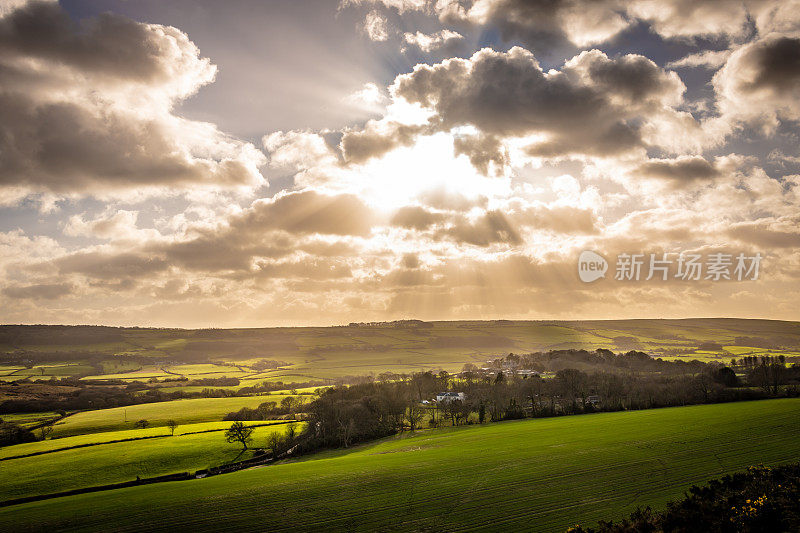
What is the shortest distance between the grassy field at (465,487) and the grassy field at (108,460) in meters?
12.2

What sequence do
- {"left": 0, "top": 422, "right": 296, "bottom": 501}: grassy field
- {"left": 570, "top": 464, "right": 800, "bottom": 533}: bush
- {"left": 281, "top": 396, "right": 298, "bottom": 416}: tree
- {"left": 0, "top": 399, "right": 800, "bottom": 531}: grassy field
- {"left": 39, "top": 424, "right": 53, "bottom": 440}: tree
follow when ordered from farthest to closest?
{"left": 281, "top": 396, "right": 298, "bottom": 416}: tree, {"left": 39, "top": 424, "right": 53, "bottom": 440}: tree, {"left": 0, "top": 422, "right": 296, "bottom": 501}: grassy field, {"left": 0, "top": 399, "right": 800, "bottom": 531}: grassy field, {"left": 570, "top": 464, "right": 800, "bottom": 533}: bush

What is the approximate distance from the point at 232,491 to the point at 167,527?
35.5ft

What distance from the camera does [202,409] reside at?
4852 inches

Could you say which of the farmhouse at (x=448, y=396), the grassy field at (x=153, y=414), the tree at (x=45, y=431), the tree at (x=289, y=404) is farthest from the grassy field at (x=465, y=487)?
the tree at (x=289, y=404)

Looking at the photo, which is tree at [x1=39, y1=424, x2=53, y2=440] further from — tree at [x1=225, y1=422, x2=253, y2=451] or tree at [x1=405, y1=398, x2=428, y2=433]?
tree at [x1=405, y1=398, x2=428, y2=433]

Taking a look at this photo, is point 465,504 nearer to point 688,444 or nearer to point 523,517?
point 523,517

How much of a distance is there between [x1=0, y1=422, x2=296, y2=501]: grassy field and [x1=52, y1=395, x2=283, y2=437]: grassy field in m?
10.4

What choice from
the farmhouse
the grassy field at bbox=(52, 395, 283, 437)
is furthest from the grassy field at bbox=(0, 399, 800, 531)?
the grassy field at bbox=(52, 395, 283, 437)

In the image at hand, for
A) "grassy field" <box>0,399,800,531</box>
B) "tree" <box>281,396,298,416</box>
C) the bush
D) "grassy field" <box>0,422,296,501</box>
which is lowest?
"tree" <box>281,396,298,416</box>

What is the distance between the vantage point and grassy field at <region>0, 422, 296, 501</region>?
62.4 meters

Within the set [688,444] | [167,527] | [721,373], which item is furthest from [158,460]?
[721,373]

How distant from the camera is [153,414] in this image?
11719 centimetres

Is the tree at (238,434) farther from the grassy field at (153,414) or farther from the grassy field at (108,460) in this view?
the grassy field at (153,414)

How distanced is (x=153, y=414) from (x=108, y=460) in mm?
49823
